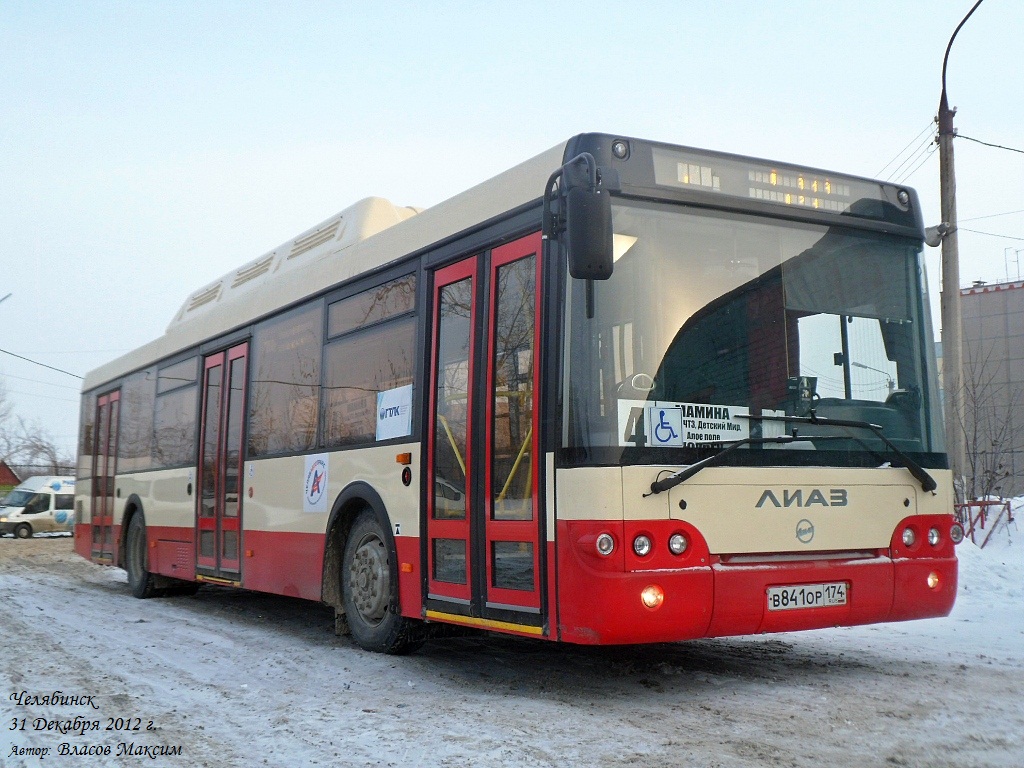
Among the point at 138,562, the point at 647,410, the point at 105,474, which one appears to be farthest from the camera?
the point at 105,474

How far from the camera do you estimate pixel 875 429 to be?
6.54m

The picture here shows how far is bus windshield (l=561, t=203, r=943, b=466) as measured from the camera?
235 inches

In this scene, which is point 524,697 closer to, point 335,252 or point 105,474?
point 335,252

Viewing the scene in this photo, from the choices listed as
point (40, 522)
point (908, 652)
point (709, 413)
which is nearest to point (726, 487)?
point (709, 413)

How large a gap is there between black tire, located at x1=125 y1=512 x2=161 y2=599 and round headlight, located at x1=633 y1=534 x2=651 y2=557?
9.34 meters

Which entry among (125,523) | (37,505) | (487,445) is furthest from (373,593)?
(37,505)

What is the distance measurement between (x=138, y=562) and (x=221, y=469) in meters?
3.67

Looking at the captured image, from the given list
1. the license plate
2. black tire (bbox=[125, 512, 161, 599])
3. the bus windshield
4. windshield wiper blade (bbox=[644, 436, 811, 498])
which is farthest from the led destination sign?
black tire (bbox=[125, 512, 161, 599])

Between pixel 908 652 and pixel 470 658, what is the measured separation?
3.16m

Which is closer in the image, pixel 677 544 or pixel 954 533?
pixel 677 544

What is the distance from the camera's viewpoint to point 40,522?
38531mm

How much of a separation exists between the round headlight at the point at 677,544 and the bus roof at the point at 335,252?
7.26 ft

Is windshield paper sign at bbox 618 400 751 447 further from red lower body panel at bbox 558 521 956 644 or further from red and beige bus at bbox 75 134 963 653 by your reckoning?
red lower body panel at bbox 558 521 956 644

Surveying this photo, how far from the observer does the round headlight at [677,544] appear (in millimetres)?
5872
